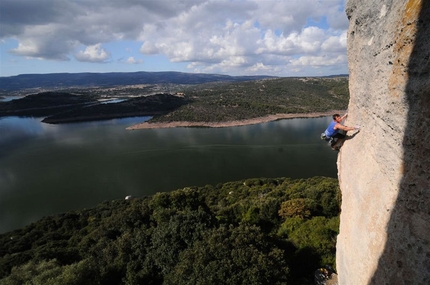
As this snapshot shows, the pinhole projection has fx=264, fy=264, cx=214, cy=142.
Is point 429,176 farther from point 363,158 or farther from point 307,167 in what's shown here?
point 307,167

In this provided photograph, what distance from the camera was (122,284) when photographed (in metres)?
11.5

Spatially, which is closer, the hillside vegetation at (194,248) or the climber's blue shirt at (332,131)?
the climber's blue shirt at (332,131)

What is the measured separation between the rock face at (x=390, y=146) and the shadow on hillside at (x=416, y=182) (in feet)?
0.04

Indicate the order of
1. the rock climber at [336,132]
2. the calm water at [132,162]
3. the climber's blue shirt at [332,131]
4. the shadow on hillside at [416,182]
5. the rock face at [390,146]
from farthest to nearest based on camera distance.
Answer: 1. the calm water at [132,162]
2. the climber's blue shirt at [332,131]
3. the rock climber at [336,132]
4. the rock face at [390,146]
5. the shadow on hillside at [416,182]

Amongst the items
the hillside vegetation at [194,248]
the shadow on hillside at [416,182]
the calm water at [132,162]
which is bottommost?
the calm water at [132,162]

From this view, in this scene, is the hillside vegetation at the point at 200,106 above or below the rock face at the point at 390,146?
below

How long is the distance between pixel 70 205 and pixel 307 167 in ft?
110

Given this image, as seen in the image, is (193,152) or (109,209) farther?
(193,152)

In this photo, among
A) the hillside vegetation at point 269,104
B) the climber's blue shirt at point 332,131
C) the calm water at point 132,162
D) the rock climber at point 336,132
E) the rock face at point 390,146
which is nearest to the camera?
the rock face at point 390,146

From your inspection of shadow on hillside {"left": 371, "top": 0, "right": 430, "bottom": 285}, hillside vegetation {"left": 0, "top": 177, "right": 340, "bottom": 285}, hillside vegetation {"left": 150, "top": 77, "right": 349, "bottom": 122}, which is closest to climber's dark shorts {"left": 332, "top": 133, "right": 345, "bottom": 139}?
shadow on hillside {"left": 371, "top": 0, "right": 430, "bottom": 285}

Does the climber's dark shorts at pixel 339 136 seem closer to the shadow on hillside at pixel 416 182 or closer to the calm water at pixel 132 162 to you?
the shadow on hillside at pixel 416 182

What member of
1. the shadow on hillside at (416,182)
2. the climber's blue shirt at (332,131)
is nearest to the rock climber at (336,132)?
the climber's blue shirt at (332,131)

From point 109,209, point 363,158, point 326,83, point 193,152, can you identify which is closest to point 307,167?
point 193,152

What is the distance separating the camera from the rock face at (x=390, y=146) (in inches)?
129
